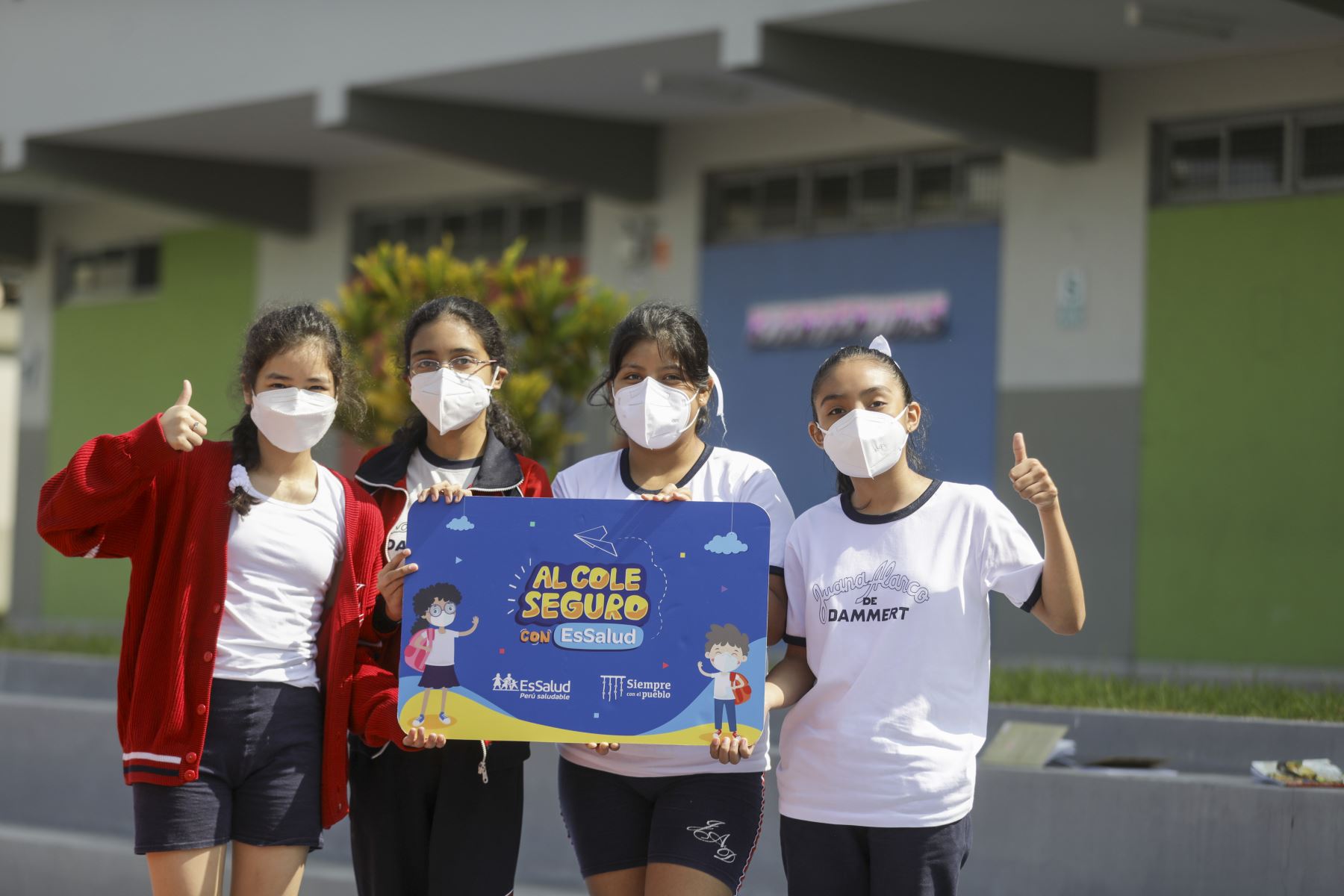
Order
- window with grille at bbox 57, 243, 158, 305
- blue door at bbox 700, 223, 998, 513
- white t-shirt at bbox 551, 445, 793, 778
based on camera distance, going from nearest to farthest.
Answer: white t-shirt at bbox 551, 445, 793, 778 < blue door at bbox 700, 223, 998, 513 < window with grille at bbox 57, 243, 158, 305

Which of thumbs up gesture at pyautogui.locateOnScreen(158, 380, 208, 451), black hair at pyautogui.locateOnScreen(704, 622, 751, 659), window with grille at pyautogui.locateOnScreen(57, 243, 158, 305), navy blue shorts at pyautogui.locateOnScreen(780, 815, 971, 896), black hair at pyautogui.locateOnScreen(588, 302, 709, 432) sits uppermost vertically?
window with grille at pyautogui.locateOnScreen(57, 243, 158, 305)

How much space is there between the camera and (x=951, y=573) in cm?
337

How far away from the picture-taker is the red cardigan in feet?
11.3

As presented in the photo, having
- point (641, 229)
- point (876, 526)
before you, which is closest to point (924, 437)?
point (876, 526)

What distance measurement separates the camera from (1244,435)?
11.4m

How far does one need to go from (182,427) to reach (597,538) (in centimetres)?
96

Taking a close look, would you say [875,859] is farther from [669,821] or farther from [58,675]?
[58,675]

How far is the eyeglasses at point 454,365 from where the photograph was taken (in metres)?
3.87

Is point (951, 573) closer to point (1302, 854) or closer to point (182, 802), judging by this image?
point (182, 802)

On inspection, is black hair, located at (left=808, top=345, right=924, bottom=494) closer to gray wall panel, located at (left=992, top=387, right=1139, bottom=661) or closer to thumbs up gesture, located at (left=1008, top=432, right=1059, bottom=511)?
thumbs up gesture, located at (left=1008, top=432, right=1059, bottom=511)

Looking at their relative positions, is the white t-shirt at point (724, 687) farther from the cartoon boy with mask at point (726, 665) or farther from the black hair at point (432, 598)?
the black hair at point (432, 598)

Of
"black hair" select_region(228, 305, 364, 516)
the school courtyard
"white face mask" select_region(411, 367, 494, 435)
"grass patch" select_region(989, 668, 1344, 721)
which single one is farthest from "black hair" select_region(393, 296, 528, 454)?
the school courtyard


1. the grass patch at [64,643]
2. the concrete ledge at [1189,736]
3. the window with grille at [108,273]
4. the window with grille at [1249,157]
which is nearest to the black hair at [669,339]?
the concrete ledge at [1189,736]

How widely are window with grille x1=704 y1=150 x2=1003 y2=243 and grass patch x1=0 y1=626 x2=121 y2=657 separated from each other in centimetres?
635
